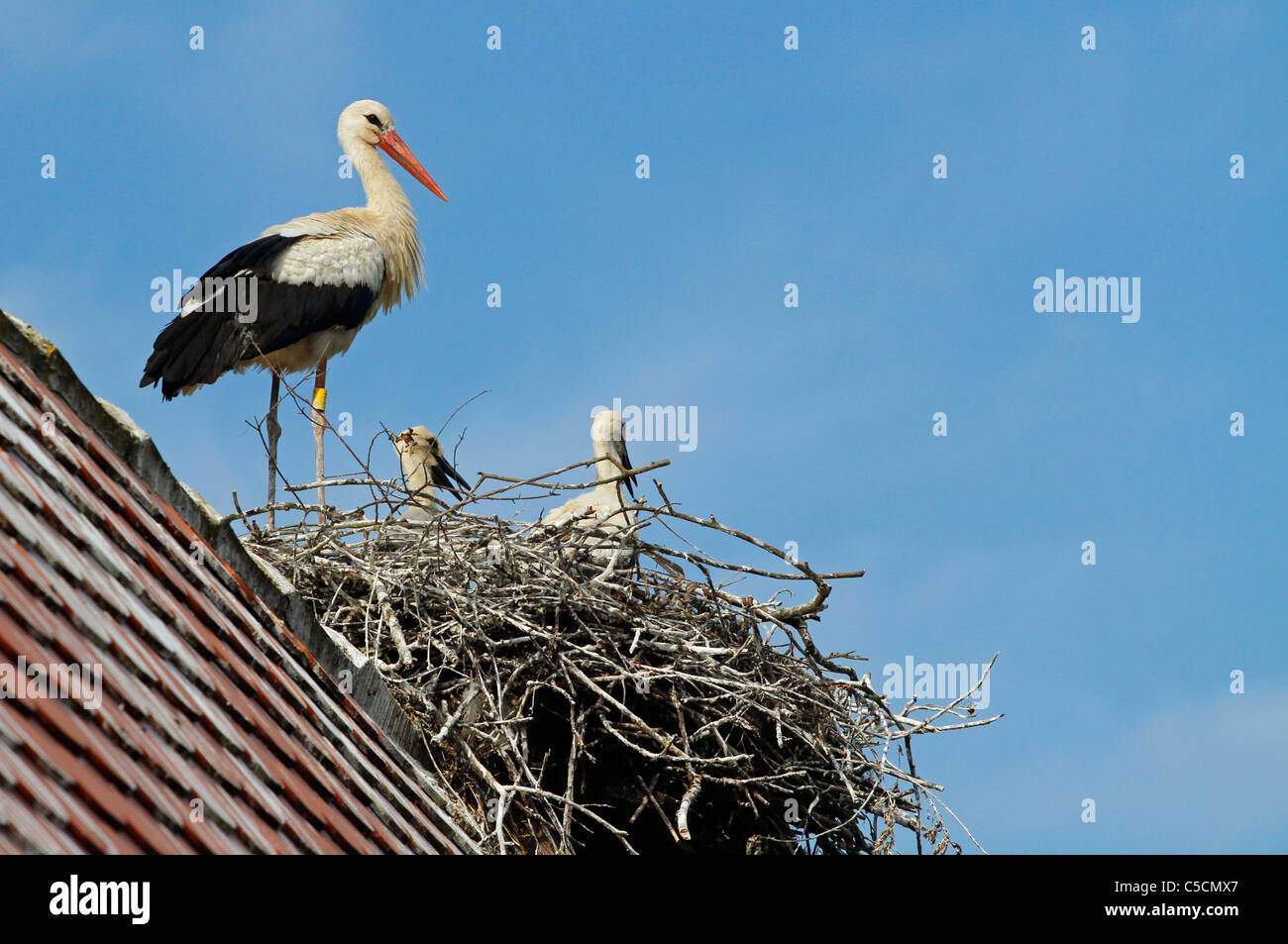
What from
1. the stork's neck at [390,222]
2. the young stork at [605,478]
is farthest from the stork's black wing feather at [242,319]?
the young stork at [605,478]

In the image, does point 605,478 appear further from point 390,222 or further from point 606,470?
point 390,222

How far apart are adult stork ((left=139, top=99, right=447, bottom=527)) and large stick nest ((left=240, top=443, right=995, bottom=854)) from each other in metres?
2.79

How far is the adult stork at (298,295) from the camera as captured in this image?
33.1ft

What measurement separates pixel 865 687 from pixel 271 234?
5898 mm

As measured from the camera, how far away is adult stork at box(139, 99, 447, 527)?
1010cm

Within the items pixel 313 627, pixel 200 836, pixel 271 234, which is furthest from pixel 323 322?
pixel 200 836

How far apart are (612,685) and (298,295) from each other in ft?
17.1

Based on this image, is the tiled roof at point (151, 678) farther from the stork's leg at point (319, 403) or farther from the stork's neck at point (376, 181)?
the stork's neck at point (376, 181)

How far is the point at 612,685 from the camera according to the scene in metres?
6.52

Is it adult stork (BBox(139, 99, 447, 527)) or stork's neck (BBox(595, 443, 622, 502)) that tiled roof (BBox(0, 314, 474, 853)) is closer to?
stork's neck (BBox(595, 443, 622, 502))

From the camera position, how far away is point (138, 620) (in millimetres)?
2980

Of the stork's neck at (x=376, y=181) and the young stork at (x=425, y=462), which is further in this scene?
the stork's neck at (x=376, y=181)

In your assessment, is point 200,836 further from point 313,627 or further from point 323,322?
point 323,322

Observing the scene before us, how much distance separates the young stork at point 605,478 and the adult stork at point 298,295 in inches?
71.2
